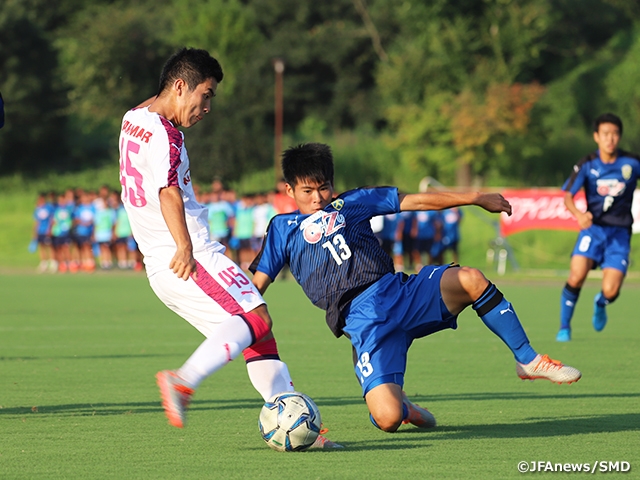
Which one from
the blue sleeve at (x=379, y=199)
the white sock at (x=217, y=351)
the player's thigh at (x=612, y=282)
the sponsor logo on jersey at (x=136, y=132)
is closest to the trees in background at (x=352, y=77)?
the player's thigh at (x=612, y=282)

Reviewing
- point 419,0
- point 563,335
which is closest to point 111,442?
point 563,335

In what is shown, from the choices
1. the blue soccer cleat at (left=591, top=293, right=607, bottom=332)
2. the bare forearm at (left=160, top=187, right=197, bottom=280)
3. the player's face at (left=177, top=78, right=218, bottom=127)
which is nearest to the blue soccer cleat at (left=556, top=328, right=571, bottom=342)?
the blue soccer cleat at (left=591, top=293, right=607, bottom=332)

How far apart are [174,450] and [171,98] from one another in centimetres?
181

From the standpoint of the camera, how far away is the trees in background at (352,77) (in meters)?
45.9

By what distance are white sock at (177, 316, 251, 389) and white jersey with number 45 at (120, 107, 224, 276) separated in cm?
45

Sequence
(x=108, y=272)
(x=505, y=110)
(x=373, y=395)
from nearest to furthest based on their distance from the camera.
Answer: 1. (x=373, y=395)
2. (x=108, y=272)
3. (x=505, y=110)

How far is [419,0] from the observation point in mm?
46250

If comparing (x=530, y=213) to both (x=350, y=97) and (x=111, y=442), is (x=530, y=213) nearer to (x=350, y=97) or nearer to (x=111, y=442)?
(x=111, y=442)

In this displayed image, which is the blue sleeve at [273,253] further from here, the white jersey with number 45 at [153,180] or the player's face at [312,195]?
the white jersey with number 45 at [153,180]

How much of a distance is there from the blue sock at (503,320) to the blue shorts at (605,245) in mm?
5720

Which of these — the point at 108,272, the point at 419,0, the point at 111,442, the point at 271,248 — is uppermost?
the point at 419,0

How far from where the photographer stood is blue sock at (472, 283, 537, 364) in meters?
5.94

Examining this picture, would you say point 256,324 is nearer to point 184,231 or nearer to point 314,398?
point 184,231

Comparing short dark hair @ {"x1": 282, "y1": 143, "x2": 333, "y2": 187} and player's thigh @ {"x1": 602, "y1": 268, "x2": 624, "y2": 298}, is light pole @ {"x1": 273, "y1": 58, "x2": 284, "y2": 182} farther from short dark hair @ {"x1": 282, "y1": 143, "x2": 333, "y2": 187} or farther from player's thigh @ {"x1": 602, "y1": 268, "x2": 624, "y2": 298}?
short dark hair @ {"x1": 282, "y1": 143, "x2": 333, "y2": 187}
